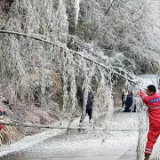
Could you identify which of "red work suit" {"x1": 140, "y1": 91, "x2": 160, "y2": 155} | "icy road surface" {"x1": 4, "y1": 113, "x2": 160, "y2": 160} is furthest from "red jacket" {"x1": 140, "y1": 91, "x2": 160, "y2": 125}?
"icy road surface" {"x1": 4, "y1": 113, "x2": 160, "y2": 160}

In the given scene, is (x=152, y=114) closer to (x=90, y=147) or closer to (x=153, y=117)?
(x=153, y=117)

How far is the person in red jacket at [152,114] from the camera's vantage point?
713 centimetres

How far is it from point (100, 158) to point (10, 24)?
12.1 ft

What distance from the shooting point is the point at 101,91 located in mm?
6582

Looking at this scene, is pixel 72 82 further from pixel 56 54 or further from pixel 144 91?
pixel 144 91

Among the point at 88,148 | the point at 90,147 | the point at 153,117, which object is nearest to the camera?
the point at 153,117

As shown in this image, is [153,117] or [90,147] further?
[90,147]

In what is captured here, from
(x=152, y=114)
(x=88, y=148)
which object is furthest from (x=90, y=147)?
(x=152, y=114)

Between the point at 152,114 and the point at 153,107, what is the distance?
0.14 m

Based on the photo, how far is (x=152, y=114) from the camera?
7250 millimetres

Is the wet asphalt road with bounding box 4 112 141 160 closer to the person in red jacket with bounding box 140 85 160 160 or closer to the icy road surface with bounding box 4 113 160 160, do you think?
the icy road surface with bounding box 4 113 160 160

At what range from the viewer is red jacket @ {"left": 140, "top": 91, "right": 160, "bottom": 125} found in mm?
7129

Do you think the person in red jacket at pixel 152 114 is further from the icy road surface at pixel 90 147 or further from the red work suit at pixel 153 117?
the icy road surface at pixel 90 147

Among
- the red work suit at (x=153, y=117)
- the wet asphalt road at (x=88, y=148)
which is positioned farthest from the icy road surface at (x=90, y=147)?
the red work suit at (x=153, y=117)
